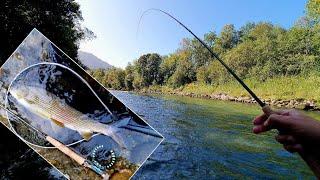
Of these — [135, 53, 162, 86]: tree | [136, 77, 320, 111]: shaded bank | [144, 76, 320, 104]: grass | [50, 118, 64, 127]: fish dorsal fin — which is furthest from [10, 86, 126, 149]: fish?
[135, 53, 162, 86]: tree

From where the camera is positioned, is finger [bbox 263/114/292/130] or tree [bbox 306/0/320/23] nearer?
finger [bbox 263/114/292/130]

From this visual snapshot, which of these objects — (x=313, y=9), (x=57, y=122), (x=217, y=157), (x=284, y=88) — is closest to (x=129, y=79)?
(x=284, y=88)

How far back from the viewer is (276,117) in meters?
1.46

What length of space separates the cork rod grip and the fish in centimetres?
24

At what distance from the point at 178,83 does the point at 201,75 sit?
9.51 metres

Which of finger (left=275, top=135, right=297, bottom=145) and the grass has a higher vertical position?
the grass

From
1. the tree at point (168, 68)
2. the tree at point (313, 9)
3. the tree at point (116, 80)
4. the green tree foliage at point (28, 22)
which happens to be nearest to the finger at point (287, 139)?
the green tree foliage at point (28, 22)

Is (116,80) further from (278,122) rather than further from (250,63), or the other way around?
(278,122)

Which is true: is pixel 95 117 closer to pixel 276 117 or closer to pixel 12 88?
pixel 12 88

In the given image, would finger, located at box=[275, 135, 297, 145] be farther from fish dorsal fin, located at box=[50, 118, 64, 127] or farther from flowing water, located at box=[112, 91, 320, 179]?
flowing water, located at box=[112, 91, 320, 179]

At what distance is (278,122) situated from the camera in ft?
4.78

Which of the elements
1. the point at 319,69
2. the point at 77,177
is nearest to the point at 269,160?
the point at 77,177

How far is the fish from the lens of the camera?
5609 mm

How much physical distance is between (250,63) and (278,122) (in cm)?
6753
